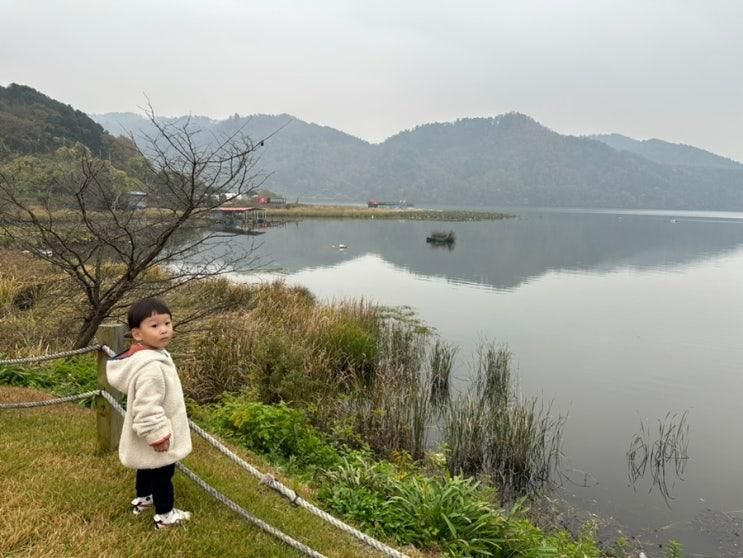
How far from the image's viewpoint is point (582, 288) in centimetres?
2888

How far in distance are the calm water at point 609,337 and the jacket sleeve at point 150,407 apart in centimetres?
686

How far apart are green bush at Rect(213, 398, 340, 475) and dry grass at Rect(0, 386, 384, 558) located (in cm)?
118

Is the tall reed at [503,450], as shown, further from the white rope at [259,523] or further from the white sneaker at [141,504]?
the white sneaker at [141,504]

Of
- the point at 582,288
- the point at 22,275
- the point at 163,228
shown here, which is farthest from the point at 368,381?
the point at 582,288

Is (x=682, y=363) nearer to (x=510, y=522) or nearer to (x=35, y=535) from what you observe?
(x=510, y=522)

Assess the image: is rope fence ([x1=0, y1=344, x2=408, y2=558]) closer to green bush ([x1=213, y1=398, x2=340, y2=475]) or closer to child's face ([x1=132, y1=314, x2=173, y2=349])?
child's face ([x1=132, y1=314, x2=173, y2=349])

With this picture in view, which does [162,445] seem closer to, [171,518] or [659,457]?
[171,518]

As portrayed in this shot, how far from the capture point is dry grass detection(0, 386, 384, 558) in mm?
3076

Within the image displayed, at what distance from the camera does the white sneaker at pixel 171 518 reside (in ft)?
10.8

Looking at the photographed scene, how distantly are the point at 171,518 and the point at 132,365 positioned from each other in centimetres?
109

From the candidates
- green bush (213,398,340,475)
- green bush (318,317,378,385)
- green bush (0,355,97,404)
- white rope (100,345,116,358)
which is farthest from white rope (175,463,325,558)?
green bush (318,317,378,385)

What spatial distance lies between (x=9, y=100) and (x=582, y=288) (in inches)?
2976

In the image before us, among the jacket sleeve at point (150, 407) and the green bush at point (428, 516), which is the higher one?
the jacket sleeve at point (150, 407)

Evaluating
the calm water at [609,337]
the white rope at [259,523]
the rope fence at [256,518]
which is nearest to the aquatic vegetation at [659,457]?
the calm water at [609,337]
